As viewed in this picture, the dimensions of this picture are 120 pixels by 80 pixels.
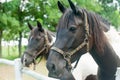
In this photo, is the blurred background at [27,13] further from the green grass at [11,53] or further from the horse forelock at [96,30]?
the horse forelock at [96,30]

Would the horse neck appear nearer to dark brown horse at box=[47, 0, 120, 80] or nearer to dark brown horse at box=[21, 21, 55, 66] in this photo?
dark brown horse at box=[47, 0, 120, 80]

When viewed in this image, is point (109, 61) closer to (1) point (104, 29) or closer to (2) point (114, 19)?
(1) point (104, 29)

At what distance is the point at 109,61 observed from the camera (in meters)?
2.76

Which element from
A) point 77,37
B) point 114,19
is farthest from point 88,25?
point 114,19

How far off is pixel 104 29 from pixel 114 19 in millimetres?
16982

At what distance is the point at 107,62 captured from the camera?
9.04ft

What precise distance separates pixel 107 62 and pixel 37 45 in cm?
180

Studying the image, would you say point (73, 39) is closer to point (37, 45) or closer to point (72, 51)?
point (72, 51)

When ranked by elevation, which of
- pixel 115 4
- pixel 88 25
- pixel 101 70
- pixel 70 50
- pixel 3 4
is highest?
pixel 88 25

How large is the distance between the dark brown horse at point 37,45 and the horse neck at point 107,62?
5.56 ft

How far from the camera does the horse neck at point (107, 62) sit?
107 inches

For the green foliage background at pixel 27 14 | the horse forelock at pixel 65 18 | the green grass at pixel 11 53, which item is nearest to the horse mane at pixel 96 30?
the horse forelock at pixel 65 18

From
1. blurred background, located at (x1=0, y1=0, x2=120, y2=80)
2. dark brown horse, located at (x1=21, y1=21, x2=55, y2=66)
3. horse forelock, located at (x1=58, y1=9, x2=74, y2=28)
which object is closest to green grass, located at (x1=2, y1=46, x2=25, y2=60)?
blurred background, located at (x1=0, y1=0, x2=120, y2=80)

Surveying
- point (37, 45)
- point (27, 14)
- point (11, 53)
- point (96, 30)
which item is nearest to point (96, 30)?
point (96, 30)
